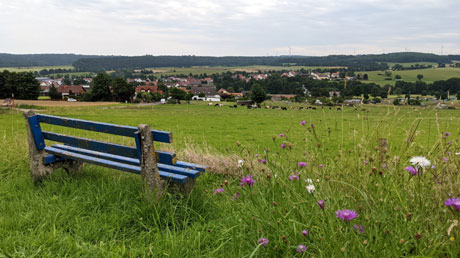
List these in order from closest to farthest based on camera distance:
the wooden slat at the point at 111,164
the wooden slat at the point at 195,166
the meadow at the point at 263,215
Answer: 1. the meadow at the point at 263,215
2. the wooden slat at the point at 111,164
3. the wooden slat at the point at 195,166

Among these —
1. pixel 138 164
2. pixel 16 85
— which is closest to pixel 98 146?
pixel 138 164

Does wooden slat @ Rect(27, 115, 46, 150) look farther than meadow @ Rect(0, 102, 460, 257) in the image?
Yes

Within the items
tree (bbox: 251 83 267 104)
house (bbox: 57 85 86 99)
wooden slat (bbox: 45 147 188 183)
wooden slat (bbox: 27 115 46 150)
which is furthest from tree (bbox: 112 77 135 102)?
wooden slat (bbox: 45 147 188 183)

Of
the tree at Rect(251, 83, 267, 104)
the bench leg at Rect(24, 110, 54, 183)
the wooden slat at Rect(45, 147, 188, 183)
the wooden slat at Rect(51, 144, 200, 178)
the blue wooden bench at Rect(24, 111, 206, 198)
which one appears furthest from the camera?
A: the tree at Rect(251, 83, 267, 104)

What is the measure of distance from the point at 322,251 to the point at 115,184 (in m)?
3.27

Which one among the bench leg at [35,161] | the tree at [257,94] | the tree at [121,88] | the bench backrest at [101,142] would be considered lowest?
the tree at [257,94]

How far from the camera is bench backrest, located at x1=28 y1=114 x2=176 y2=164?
4.38 m

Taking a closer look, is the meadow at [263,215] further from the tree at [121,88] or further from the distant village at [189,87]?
the distant village at [189,87]

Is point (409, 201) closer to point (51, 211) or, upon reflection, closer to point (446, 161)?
point (446, 161)

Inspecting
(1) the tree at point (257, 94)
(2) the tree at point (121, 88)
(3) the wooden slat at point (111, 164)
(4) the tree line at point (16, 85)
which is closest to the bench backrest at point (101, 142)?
(3) the wooden slat at point (111, 164)

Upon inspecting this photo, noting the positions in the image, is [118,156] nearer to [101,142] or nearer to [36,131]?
[101,142]

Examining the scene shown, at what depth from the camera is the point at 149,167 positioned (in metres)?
4.37

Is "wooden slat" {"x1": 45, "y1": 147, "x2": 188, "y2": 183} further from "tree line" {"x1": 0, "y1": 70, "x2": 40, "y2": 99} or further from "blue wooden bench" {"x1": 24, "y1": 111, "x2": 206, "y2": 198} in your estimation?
"tree line" {"x1": 0, "y1": 70, "x2": 40, "y2": 99}

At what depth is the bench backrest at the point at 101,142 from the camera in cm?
438
